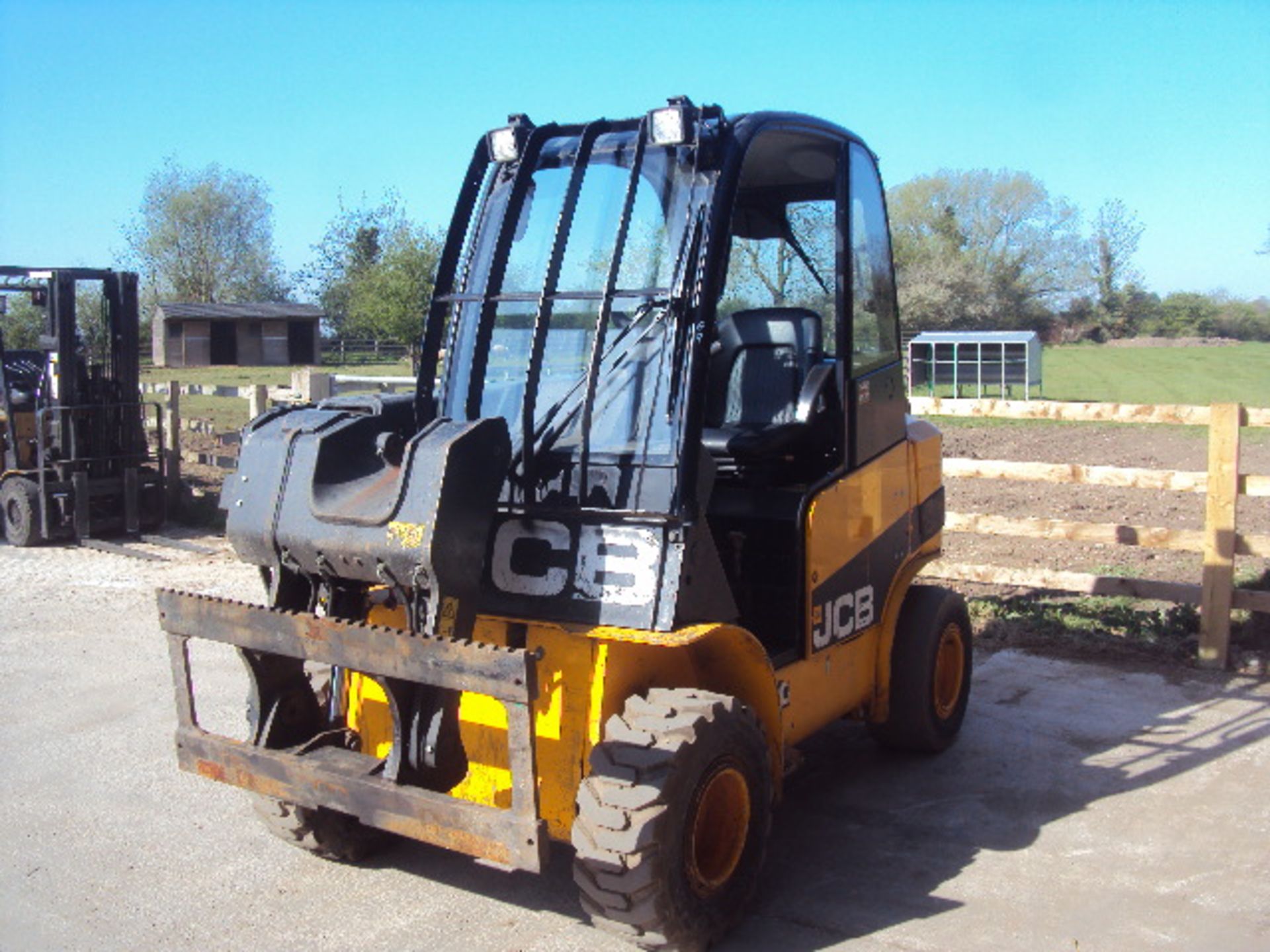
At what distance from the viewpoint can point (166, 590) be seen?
452cm

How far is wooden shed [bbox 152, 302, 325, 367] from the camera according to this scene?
56750mm

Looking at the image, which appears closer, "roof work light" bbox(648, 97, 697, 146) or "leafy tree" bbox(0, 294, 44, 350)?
"roof work light" bbox(648, 97, 697, 146)

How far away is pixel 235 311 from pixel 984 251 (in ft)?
122

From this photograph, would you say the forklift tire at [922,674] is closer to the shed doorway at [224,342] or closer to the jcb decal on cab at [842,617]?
the jcb decal on cab at [842,617]

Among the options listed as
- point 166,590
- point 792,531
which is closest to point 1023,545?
point 792,531

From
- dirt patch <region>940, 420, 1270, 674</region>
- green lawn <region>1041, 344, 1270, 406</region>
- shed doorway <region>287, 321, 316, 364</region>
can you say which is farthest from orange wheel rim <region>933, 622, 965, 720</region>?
shed doorway <region>287, 321, 316, 364</region>

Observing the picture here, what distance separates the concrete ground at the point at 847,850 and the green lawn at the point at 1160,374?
2626cm

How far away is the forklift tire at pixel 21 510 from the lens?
41.5ft

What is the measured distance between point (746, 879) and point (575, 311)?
2187 millimetres

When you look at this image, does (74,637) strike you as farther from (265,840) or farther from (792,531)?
(792,531)

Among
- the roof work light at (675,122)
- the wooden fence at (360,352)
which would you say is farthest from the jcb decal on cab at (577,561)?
the wooden fence at (360,352)

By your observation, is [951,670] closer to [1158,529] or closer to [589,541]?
[1158,529]

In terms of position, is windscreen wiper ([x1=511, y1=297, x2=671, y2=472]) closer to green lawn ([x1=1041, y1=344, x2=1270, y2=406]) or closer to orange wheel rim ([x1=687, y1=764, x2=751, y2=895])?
orange wheel rim ([x1=687, y1=764, x2=751, y2=895])

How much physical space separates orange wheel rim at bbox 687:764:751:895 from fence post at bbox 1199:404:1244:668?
15.0ft
